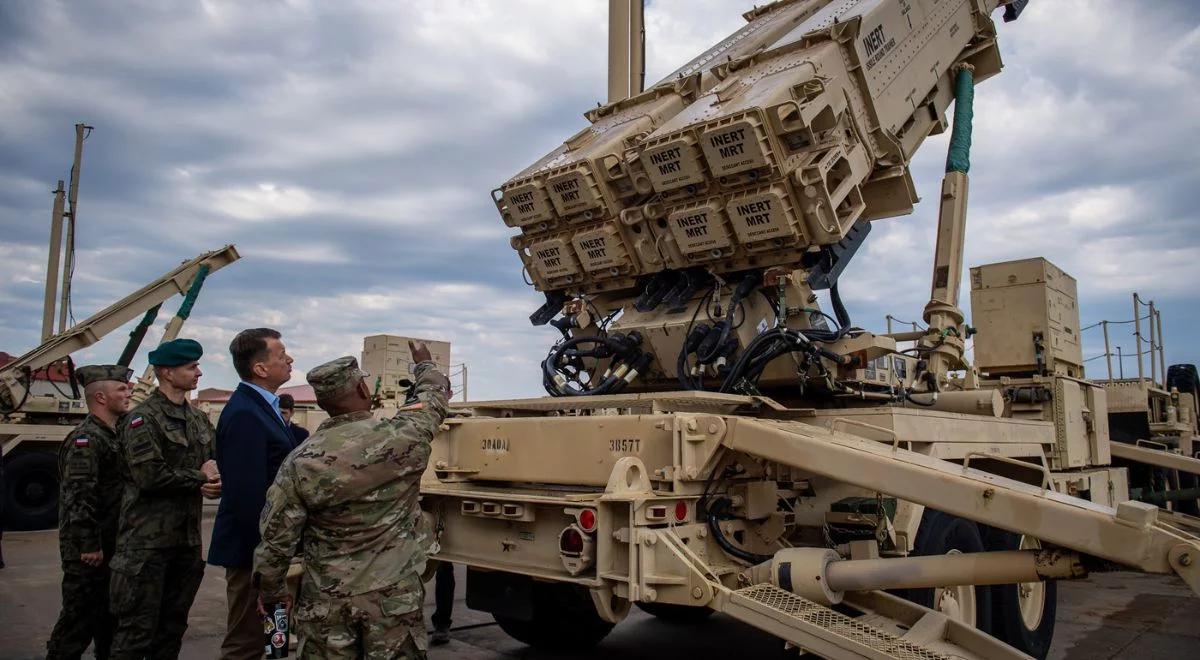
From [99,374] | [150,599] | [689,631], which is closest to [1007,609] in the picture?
[689,631]

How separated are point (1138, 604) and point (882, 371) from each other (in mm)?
4061

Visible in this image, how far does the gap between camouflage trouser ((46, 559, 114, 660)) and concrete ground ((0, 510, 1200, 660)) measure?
3.75 ft

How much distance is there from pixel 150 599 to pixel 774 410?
3.08 m

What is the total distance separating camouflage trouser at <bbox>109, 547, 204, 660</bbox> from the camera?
3941 millimetres

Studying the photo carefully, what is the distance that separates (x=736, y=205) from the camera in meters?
5.32

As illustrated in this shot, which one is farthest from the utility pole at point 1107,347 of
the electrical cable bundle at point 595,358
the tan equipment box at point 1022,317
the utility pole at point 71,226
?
the utility pole at point 71,226

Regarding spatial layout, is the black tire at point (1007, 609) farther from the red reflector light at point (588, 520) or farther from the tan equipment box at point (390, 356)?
the tan equipment box at point (390, 356)

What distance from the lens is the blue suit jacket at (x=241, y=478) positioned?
3693 millimetres

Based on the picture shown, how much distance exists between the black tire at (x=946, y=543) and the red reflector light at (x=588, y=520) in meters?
1.50

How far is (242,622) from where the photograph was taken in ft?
12.3

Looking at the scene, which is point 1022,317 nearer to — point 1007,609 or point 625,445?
point 1007,609

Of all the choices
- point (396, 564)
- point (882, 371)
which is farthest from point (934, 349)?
point (396, 564)

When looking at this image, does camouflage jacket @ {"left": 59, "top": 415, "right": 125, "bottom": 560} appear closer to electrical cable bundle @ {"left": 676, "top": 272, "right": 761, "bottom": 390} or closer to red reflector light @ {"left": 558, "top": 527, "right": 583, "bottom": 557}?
red reflector light @ {"left": 558, "top": 527, "right": 583, "bottom": 557}

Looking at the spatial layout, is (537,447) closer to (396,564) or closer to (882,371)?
(396,564)
